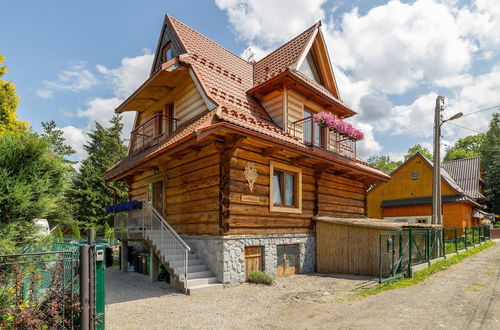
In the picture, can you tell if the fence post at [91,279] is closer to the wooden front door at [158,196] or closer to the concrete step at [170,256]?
the concrete step at [170,256]

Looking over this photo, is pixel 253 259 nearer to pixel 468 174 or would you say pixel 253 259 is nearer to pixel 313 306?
pixel 313 306

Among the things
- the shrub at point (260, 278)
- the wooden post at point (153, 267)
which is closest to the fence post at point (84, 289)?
the shrub at point (260, 278)

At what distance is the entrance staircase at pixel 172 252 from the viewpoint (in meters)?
9.25

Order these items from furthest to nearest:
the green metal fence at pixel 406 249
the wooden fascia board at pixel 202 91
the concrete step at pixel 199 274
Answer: the wooden fascia board at pixel 202 91
the green metal fence at pixel 406 249
the concrete step at pixel 199 274

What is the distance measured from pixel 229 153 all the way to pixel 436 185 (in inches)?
413

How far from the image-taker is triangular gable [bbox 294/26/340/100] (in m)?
15.0

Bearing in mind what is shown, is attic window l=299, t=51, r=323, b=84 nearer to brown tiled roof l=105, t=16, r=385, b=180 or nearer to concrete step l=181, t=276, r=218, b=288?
brown tiled roof l=105, t=16, r=385, b=180

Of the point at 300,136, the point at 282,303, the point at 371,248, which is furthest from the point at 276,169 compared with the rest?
the point at 282,303

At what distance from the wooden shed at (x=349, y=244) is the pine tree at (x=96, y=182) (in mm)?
27403

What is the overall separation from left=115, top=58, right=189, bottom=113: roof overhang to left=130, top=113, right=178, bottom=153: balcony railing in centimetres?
94

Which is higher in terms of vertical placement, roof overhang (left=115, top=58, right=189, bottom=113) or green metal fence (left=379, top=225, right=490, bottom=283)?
roof overhang (left=115, top=58, right=189, bottom=113)

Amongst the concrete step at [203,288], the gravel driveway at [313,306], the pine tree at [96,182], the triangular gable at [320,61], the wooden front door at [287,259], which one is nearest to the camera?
the gravel driveway at [313,306]

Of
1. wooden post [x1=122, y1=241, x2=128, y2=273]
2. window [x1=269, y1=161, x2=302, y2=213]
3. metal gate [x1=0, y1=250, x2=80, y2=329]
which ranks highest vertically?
window [x1=269, y1=161, x2=302, y2=213]

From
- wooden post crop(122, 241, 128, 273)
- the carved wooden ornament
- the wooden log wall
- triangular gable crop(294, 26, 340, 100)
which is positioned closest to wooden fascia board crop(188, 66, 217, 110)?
the wooden log wall
